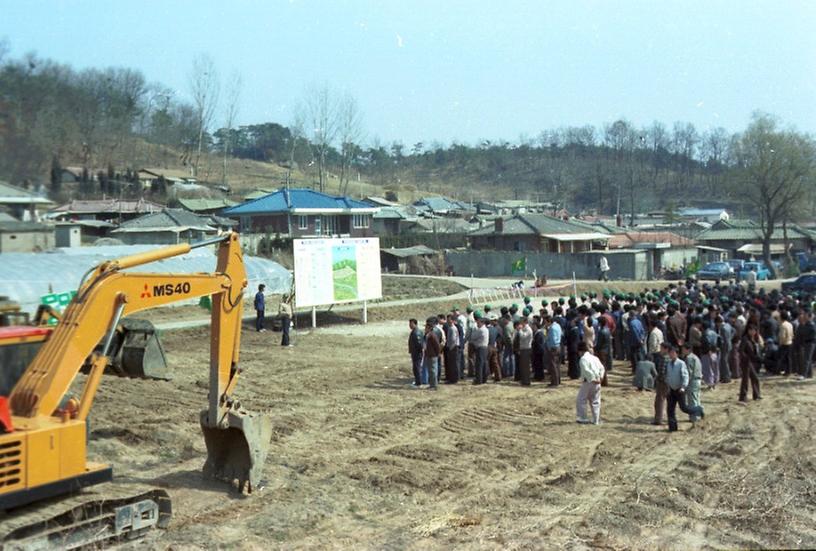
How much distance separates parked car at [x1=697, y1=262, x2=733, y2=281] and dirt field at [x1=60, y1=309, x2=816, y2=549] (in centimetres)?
2947

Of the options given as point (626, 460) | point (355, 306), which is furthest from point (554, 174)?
point (626, 460)

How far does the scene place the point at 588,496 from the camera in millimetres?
10625

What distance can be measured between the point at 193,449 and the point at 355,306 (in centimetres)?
2170

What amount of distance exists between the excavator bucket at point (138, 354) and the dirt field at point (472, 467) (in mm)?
1578

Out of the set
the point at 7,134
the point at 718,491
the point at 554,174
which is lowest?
the point at 718,491

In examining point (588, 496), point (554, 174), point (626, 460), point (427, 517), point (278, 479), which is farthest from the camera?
point (554, 174)

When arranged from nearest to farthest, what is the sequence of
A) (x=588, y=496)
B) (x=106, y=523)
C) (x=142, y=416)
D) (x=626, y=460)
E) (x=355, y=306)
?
(x=106, y=523) → (x=588, y=496) → (x=626, y=460) → (x=142, y=416) → (x=355, y=306)

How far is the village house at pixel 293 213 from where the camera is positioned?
2080 inches

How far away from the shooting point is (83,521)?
26.5 ft

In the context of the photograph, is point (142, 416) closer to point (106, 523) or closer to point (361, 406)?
point (361, 406)

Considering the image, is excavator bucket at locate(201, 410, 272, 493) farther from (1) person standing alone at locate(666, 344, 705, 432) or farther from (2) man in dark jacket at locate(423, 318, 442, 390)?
(2) man in dark jacket at locate(423, 318, 442, 390)

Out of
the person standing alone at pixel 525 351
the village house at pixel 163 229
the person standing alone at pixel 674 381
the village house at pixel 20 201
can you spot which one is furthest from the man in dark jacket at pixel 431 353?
the village house at pixel 163 229

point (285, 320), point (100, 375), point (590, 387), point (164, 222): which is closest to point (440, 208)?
point (164, 222)

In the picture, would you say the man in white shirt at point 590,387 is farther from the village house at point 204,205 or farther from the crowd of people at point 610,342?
the village house at point 204,205
